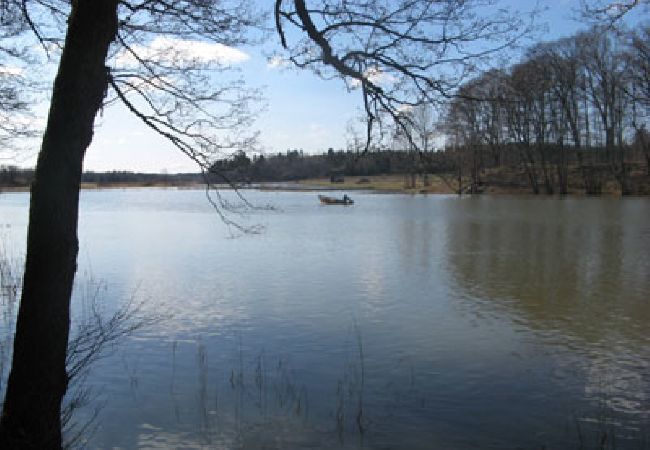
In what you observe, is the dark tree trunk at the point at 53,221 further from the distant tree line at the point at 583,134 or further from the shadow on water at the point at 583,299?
the distant tree line at the point at 583,134

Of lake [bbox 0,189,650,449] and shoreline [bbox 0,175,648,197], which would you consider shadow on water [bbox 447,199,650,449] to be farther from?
shoreline [bbox 0,175,648,197]

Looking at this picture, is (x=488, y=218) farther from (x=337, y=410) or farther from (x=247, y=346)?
(x=337, y=410)

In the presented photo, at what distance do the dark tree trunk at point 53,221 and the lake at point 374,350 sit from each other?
1977mm

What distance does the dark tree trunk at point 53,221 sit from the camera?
3.95 metres

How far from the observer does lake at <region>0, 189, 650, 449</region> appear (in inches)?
240

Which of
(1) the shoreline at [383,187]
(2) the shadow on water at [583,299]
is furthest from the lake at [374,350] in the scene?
(1) the shoreline at [383,187]

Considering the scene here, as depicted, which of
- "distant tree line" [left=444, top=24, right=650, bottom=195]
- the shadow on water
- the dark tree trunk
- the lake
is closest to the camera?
the dark tree trunk

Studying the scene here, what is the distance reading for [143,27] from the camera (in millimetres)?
5684

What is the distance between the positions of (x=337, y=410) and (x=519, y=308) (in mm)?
5836

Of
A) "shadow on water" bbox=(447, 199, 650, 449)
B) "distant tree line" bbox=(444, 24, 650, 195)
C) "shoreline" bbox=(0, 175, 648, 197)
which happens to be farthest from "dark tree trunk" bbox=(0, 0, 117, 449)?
"distant tree line" bbox=(444, 24, 650, 195)

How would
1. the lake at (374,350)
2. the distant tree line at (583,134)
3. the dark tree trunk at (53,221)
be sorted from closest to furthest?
the dark tree trunk at (53,221), the lake at (374,350), the distant tree line at (583,134)

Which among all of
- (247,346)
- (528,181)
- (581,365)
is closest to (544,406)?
(581,365)

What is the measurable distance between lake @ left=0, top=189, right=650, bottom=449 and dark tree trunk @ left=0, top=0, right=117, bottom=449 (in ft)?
6.49

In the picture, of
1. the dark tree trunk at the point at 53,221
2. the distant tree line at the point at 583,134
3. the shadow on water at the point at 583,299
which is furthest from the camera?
the distant tree line at the point at 583,134
